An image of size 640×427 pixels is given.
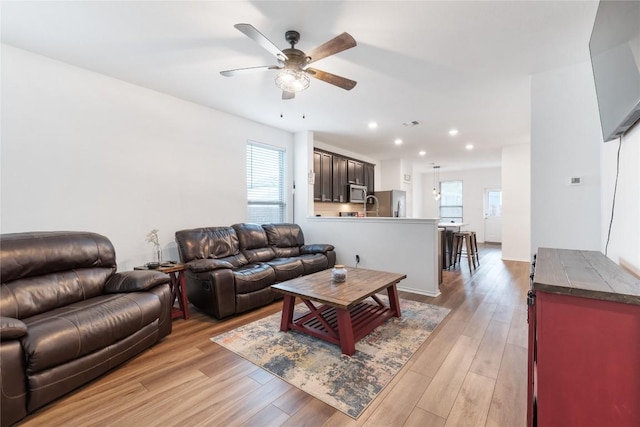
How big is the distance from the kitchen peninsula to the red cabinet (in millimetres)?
2757

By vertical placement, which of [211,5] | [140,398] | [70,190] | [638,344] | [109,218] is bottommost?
[140,398]

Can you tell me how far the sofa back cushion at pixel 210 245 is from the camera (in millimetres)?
3340

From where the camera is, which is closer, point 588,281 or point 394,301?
point 588,281

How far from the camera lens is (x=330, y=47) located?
199 centimetres

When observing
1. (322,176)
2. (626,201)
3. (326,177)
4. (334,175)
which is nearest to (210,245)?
(322,176)

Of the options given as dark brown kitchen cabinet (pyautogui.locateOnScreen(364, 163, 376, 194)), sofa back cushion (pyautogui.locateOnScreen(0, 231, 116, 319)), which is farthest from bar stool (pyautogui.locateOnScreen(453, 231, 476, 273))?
sofa back cushion (pyautogui.locateOnScreen(0, 231, 116, 319))

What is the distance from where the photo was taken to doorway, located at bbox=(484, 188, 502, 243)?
30.7 feet

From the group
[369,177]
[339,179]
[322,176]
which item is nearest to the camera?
[322,176]

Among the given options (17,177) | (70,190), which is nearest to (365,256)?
(70,190)

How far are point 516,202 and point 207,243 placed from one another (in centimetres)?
655

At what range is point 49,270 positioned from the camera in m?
2.22

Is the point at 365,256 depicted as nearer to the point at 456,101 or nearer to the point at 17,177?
the point at 456,101

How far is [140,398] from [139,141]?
2.72 m

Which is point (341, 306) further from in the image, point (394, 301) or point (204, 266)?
point (204, 266)
